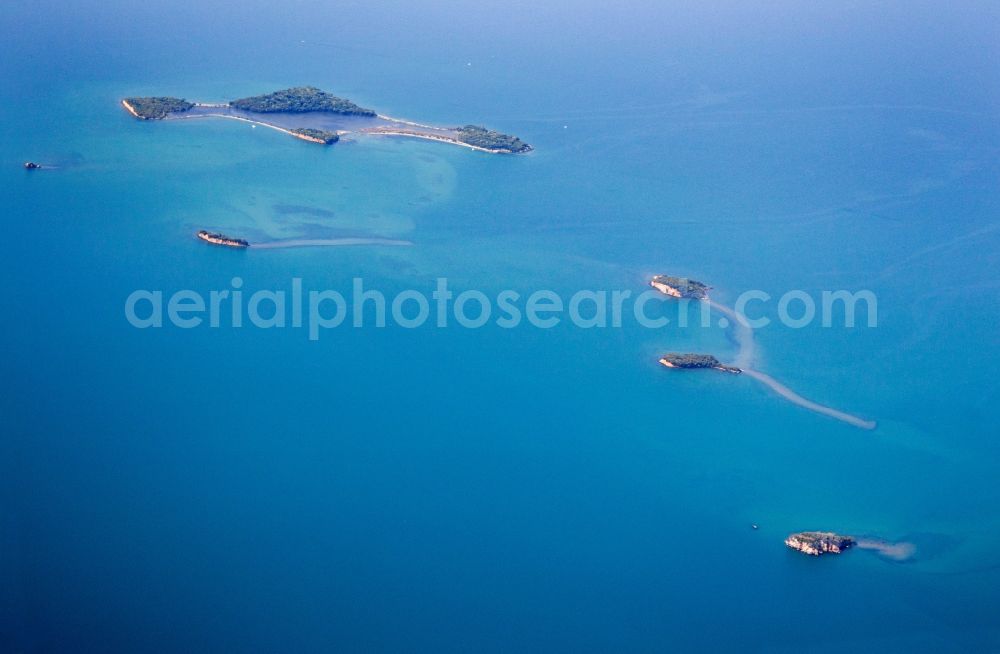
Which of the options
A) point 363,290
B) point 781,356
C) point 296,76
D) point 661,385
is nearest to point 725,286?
point 781,356

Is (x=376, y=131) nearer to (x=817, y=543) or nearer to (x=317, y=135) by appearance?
(x=317, y=135)

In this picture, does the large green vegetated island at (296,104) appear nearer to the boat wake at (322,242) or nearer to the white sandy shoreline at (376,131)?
the white sandy shoreline at (376,131)

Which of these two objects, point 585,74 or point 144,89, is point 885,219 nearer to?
point 585,74

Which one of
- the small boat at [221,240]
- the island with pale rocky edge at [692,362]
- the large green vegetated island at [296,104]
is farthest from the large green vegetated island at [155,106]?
the island with pale rocky edge at [692,362]

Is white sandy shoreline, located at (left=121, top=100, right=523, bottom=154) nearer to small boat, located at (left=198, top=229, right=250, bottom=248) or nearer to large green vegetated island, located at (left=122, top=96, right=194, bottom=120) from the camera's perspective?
large green vegetated island, located at (left=122, top=96, right=194, bottom=120)

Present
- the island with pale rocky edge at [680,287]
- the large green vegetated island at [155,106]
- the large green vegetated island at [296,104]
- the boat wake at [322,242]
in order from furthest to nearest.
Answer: the large green vegetated island at [296,104] → the large green vegetated island at [155,106] → the boat wake at [322,242] → the island with pale rocky edge at [680,287]

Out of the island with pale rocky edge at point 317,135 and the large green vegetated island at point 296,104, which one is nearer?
the island with pale rocky edge at point 317,135

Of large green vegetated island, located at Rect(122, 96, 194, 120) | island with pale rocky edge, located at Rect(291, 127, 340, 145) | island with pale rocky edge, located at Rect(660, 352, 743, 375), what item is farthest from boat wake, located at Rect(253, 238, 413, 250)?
large green vegetated island, located at Rect(122, 96, 194, 120)
